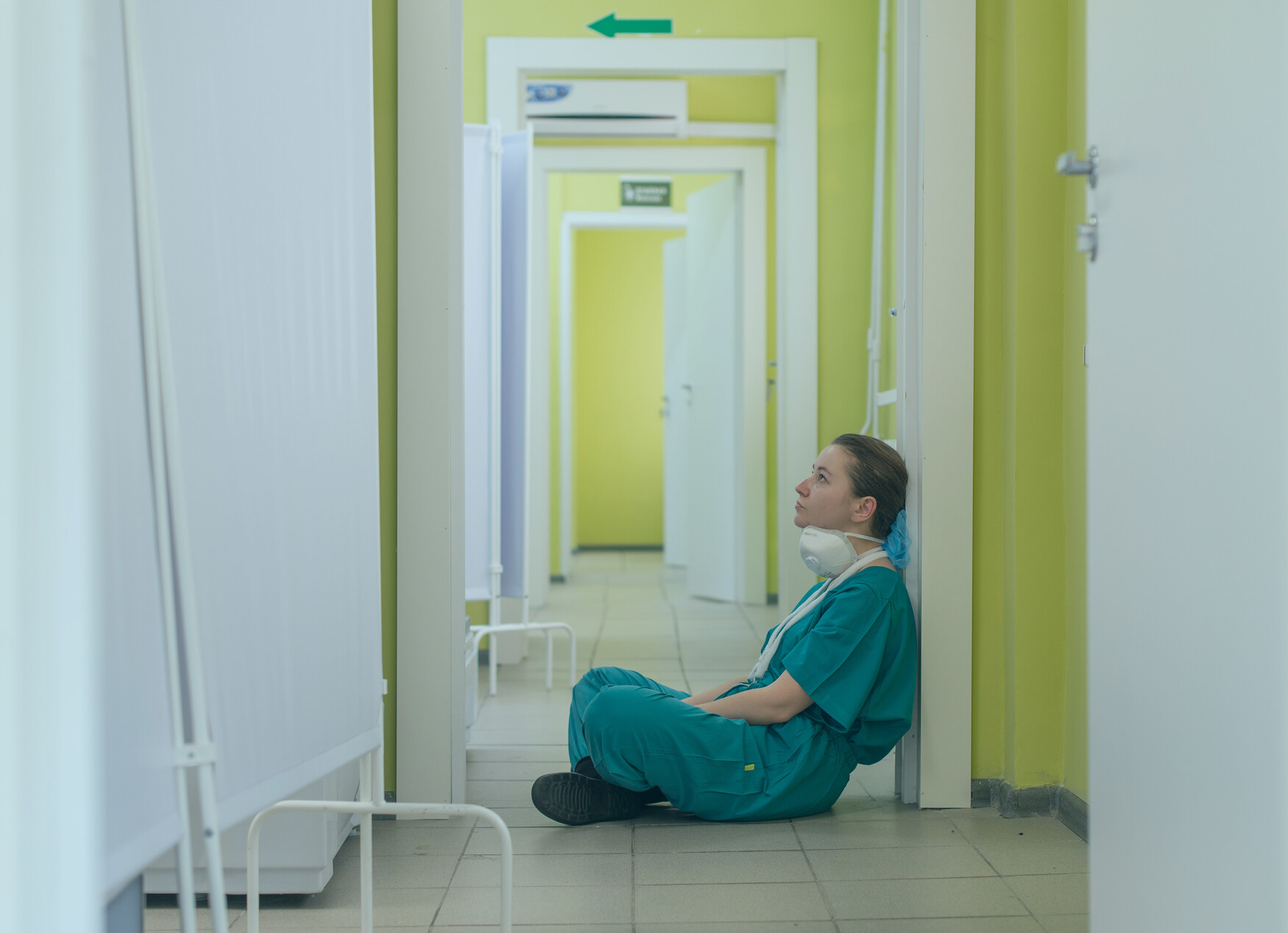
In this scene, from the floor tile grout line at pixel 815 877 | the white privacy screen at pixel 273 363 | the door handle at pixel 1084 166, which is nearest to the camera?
the white privacy screen at pixel 273 363

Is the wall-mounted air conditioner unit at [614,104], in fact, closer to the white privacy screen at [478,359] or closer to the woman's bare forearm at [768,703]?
the white privacy screen at [478,359]

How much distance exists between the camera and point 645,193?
597 cm

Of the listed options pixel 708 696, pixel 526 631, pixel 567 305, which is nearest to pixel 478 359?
pixel 526 631

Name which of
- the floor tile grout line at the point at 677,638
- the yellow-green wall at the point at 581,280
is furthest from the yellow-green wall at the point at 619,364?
the floor tile grout line at the point at 677,638

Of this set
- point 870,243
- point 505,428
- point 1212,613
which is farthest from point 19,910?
point 870,243

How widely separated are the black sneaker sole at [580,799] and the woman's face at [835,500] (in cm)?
57

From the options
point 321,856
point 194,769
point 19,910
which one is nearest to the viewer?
point 19,910

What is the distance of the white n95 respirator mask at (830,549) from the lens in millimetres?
1838

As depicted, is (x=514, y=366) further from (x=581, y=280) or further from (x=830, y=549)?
(x=581, y=280)

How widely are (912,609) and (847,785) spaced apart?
0.41 m

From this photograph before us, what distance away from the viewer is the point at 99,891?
0.61m

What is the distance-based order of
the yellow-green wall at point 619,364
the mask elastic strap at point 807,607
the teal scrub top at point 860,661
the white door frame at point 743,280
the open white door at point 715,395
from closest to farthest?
the teal scrub top at point 860,661, the mask elastic strap at point 807,607, the white door frame at point 743,280, the open white door at point 715,395, the yellow-green wall at point 619,364

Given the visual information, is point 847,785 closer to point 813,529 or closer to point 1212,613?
point 813,529

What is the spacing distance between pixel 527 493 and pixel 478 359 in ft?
1.36
